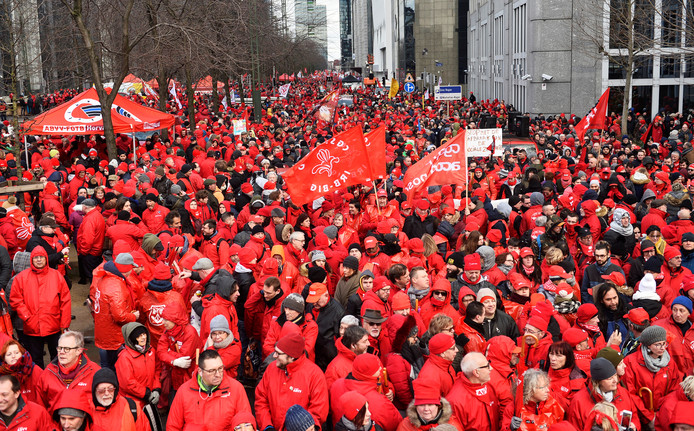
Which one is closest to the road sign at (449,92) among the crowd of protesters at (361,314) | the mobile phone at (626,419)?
the crowd of protesters at (361,314)

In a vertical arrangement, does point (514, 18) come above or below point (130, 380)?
above

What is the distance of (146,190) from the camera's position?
12.9m

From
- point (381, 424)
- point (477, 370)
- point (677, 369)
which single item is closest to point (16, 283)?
point (381, 424)

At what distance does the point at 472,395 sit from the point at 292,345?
4.26 ft

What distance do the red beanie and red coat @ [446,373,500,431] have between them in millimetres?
429

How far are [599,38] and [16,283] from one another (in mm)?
30341

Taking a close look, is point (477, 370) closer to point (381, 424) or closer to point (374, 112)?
point (381, 424)

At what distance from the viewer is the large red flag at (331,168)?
11.3 m

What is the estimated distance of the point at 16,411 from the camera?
16.6 ft

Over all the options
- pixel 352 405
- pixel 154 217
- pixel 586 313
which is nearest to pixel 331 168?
pixel 154 217

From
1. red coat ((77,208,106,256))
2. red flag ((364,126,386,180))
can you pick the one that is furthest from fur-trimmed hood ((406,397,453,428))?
red coat ((77,208,106,256))

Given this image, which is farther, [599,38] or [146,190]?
[599,38]

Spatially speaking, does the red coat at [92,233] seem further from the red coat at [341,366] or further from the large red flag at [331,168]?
the red coat at [341,366]

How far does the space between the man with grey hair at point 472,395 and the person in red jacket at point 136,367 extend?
2550 mm
